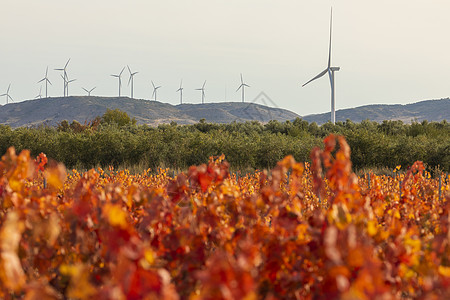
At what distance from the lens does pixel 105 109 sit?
141500 mm

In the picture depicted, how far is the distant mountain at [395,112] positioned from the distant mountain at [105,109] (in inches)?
1065

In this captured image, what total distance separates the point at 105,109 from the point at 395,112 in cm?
9265

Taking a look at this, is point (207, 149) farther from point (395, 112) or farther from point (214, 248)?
point (395, 112)

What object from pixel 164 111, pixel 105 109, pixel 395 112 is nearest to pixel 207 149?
pixel 105 109

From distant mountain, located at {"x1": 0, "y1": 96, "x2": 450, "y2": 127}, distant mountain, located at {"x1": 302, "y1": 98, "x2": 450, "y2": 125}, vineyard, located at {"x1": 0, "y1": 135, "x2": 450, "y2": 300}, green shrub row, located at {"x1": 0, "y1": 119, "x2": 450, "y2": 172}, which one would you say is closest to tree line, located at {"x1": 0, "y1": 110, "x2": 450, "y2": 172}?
green shrub row, located at {"x1": 0, "y1": 119, "x2": 450, "y2": 172}

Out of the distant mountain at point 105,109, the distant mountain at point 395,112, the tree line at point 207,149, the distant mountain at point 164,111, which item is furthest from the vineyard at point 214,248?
the distant mountain at point 395,112

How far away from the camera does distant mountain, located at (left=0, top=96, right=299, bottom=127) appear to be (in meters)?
142

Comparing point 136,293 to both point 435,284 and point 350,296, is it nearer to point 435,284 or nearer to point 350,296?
point 350,296

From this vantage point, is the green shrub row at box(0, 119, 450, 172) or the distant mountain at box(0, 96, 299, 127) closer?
the green shrub row at box(0, 119, 450, 172)

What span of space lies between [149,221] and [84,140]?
2044cm

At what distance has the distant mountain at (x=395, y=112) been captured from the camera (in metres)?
162

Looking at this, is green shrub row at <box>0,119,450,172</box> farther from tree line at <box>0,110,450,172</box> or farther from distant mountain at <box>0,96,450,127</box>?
distant mountain at <box>0,96,450,127</box>

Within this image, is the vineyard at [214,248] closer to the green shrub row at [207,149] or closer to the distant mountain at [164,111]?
the green shrub row at [207,149]

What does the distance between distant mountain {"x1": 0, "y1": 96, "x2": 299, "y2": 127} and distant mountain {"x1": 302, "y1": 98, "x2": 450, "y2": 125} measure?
2705 centimetres
